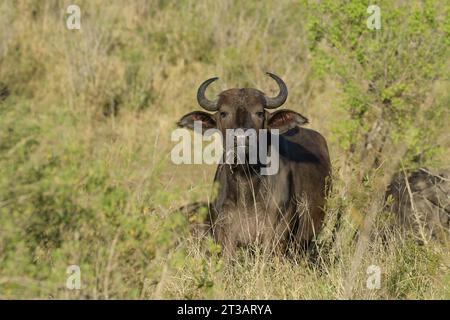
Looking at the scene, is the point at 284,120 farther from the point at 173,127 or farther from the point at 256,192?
the point at 173,127

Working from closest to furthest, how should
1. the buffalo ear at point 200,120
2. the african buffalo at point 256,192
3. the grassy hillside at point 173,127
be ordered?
the grassy hillside at point 173,127, the african buffalo at point 256,192, the buffalo ear at point 200,120

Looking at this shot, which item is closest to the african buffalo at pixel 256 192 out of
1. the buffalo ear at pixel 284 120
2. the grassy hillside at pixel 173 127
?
the buffalo ear at pixel 284 120

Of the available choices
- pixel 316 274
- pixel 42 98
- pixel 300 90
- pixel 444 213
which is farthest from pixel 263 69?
pixel 316 274

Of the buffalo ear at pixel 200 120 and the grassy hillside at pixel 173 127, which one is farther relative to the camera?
the buffalo ear at pixel 200 120

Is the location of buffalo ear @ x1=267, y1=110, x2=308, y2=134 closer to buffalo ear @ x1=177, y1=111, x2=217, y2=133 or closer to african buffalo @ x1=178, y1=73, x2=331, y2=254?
african buffalo @ x1=178, y1=73, x2=331, y2=254

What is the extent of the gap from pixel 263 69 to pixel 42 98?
364cm

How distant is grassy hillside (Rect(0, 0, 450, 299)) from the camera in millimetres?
5441

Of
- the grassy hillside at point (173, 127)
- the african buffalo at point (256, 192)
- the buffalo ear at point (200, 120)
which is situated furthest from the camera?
the buffalo ear at point (200, 120)

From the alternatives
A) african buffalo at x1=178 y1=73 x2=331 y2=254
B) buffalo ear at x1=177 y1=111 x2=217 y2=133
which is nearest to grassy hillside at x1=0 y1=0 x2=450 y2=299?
african buffalo at x1=178 y1=73 x2=331 y2=254

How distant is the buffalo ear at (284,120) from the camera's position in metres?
8.55

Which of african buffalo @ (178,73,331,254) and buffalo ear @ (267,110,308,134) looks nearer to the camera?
african buffalo @ (178,73,331,254)

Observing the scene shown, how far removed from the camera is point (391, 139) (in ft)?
37.5

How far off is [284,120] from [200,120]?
0.81 meters

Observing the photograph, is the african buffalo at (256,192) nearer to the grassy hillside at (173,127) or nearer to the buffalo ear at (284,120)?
the buffalo ear at (284,120)
